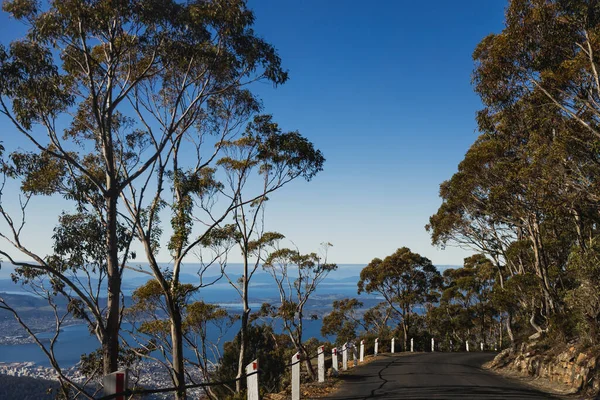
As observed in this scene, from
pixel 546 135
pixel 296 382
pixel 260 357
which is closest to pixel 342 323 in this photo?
pixel 260 357

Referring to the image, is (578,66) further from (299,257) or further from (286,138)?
(299,257)

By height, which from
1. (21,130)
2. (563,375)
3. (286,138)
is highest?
(286,138)

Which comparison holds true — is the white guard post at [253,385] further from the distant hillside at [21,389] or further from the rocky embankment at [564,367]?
the distant hillside at [21,389]

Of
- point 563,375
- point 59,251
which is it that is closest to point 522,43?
point 563,375

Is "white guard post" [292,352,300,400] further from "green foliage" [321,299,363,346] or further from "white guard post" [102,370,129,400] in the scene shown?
"green foliage" [321,299,363,346]

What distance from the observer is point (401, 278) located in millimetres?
38875

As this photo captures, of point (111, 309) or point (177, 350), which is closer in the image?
point (111, 309)

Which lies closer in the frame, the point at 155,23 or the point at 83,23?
the point at 83,23

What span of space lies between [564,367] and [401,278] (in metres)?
26.8

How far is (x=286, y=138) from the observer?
1702cm

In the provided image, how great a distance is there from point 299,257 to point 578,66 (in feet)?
58.9

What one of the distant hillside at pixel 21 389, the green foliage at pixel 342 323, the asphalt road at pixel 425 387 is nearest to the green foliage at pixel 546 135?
the asphalt road at pixel 425 387

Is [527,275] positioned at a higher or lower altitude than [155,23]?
lower

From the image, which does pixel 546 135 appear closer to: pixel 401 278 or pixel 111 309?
pixel 111 309
